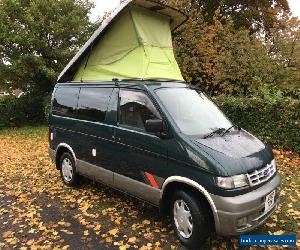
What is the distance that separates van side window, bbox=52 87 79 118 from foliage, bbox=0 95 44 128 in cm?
1292

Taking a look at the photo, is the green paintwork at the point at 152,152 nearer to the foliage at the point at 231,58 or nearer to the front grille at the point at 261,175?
the front grille at the point at 261,175

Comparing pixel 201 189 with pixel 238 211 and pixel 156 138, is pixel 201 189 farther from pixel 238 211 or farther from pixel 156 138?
pixel 156 138

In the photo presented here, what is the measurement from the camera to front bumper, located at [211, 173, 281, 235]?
172 inches

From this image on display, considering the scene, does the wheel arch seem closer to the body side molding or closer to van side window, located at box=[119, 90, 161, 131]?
van side window, located at box=[119, 90, 161, 131]

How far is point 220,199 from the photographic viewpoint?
4406mm

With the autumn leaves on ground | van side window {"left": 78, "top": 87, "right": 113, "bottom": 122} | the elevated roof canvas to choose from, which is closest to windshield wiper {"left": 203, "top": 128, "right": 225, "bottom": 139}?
the autumn leaves on ground

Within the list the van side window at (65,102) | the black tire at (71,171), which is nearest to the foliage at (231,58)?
the van side window at (65,102)

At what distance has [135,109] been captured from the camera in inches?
226

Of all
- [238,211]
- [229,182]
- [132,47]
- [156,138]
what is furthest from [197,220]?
[132,47]

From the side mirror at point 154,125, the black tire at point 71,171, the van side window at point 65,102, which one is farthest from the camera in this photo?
the black tire at point 71,171

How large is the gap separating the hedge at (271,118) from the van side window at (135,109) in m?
5.51

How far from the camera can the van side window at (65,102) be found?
7262mm

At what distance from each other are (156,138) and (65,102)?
312 centimetres

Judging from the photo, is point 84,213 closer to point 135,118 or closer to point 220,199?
point 135,118
